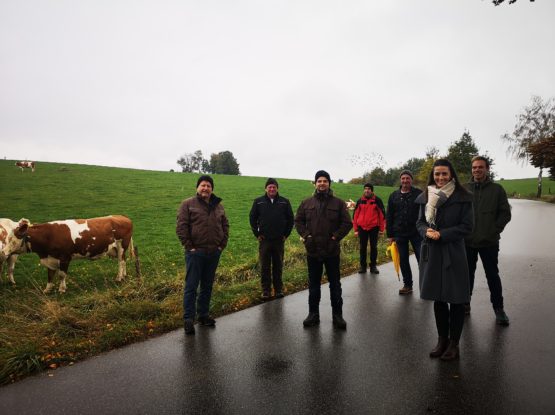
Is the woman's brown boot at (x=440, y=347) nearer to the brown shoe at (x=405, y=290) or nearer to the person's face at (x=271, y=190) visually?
the brown shoe at (x=405, y=290)

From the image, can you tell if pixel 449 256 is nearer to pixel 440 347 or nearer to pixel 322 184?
pixel 440 347

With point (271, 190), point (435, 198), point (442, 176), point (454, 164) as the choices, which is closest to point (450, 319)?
point (435, 198)

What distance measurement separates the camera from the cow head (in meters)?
8.44

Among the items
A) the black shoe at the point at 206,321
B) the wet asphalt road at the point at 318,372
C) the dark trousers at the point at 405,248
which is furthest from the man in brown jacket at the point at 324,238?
the dark trousers at the point at 405,248

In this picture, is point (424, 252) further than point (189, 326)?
No

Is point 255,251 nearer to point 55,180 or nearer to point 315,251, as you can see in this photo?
point 315,251

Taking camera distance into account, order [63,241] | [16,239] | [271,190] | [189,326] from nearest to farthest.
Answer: [189,326], [271,190], [16,239], [63,241]

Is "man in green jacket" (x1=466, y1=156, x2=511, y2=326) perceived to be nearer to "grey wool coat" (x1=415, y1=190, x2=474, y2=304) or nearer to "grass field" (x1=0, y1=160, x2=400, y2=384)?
"grey wool coat" (x1=415, y1=190, x2=474, y2=304)

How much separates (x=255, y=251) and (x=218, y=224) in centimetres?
777

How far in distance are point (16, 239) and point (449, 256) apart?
937 centimetres

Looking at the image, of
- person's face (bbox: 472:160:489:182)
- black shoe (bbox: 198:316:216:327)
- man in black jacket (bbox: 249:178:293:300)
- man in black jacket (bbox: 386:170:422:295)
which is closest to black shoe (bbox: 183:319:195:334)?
black shoe (bbox: 198:316:216:327)

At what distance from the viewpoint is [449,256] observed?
4172mm

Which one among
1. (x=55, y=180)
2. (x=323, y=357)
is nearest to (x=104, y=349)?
(x=323, y=357)

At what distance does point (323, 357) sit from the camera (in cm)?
433
